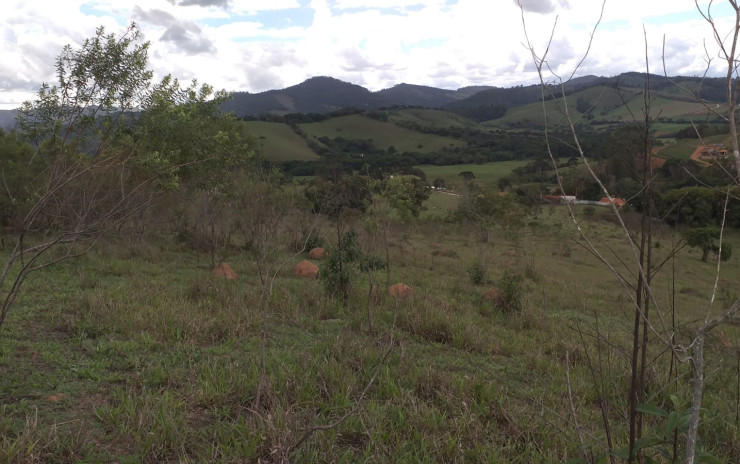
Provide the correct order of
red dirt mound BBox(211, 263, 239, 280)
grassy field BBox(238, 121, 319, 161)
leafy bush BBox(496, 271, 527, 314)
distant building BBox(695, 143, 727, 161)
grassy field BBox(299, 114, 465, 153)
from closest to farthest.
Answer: distant building BBox(695, 143, 727, 161), leafy bush BBox(496, 271, 527, 314), red dirt mound BBox(211, 263, 239, 280), grassy field BBox(238, 121, 319, 161), grassy field BBox(299, 114, 465, 153)

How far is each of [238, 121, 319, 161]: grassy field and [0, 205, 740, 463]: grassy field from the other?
205 feet

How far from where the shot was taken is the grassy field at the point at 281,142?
72.7 meters

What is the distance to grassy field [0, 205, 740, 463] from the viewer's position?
3.05 metres

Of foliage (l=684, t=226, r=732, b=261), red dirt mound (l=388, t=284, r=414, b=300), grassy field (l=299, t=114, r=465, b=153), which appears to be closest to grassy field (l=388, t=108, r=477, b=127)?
grassy field (l=299, t=114, r=465, b=153)

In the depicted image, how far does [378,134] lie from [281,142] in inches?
960

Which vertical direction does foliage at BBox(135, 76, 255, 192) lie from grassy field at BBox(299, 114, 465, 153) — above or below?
below

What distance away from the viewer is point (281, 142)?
265 feet

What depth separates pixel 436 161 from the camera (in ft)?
261

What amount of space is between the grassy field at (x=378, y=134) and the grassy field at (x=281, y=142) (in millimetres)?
5514

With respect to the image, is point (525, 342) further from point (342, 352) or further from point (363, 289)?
point (363, 289)

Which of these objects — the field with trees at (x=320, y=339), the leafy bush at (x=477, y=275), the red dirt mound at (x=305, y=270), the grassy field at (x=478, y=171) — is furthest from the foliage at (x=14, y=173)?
the grassy field at (x=478, y=171)

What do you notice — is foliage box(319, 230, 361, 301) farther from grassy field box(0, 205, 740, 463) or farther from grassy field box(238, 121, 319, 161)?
grassy field box(238, 121, 319, 161)

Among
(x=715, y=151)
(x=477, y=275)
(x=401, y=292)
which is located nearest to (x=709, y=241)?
(x=477, y=275)

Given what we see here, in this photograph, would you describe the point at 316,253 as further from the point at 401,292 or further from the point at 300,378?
the point at 300,378
